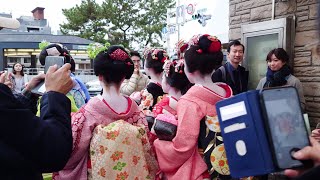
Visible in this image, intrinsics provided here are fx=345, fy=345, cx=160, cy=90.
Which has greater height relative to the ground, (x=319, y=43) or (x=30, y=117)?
(x=319, y=43)

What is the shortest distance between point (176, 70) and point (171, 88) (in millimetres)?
159

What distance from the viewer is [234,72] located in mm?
3881

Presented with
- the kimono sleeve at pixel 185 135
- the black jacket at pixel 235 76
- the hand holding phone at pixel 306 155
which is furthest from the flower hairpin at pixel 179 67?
the hand holding phone at pixel 306 155

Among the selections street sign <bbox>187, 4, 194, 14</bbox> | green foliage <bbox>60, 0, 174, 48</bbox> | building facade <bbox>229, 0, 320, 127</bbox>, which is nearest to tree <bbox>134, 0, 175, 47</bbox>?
green foliage <bbox>60, 0, 174, 48</bbox>

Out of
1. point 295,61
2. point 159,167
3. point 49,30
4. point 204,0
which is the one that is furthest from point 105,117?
point 49,30

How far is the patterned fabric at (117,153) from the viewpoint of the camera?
2117 mm

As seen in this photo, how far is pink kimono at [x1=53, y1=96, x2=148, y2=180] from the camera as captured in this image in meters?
2.15

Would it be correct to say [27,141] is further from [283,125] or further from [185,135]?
[185,135]

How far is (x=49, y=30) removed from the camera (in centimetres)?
3300

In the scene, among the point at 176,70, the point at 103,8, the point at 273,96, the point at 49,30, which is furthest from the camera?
the point at 49,30

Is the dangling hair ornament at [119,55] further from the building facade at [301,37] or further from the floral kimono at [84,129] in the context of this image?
the building facade at [301,37]

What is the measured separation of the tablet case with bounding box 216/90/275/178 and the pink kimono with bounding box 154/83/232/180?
736mm

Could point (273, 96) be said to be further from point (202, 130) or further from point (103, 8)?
point (103, 8)

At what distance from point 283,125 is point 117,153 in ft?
4.15
